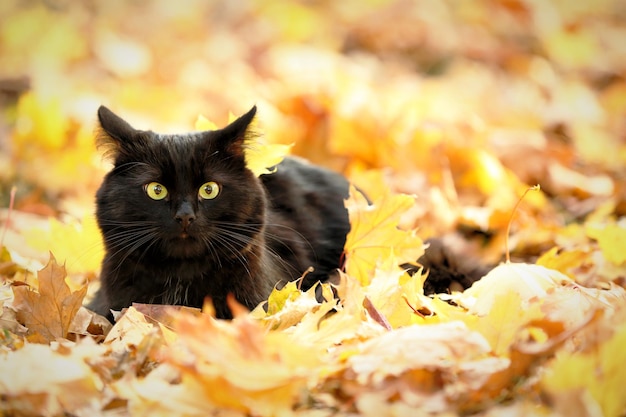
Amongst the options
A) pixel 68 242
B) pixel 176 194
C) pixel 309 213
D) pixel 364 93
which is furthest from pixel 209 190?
pixel 364 93

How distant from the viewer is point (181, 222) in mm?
1771

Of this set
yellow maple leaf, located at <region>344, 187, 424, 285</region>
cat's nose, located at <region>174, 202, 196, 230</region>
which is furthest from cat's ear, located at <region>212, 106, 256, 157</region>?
yellow maple leaf, located at <region>344, 187, 424, 285</region>

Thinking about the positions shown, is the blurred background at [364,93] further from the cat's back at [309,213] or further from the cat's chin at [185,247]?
the cat's chin at [185,247]

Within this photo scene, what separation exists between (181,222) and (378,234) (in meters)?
0.59

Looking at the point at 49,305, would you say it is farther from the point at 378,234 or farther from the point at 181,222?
the point at 378,234

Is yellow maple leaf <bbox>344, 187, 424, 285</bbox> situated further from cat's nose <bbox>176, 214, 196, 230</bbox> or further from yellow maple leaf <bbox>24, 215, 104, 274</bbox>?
yellow maple leaf <bbox>24, 215, 104, 274</bbox>

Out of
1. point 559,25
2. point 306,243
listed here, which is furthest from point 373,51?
point 306,243

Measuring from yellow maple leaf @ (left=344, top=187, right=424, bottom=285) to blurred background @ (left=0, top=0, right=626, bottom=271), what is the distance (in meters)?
0.14

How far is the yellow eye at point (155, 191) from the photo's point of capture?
1838 millimetres

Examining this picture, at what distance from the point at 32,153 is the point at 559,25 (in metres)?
4.40

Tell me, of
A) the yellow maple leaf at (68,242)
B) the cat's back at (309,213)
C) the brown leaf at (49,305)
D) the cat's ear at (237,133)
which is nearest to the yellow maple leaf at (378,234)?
the cat's back at (309,213)

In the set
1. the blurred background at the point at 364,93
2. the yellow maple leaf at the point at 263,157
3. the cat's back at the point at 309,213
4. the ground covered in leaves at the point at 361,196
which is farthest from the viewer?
the blurred background at the point at 364,93

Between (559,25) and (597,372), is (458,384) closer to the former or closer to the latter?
(597,372)

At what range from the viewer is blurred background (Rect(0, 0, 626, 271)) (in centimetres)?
308
